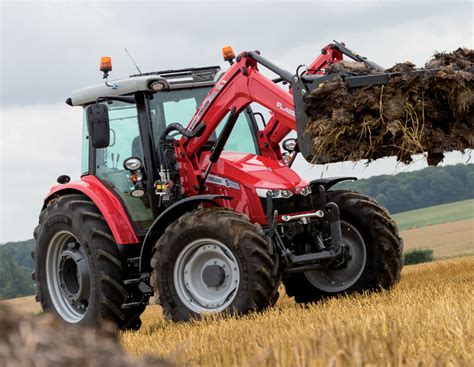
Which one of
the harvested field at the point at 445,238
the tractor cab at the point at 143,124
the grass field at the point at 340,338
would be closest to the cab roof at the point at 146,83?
the tractor cab at the point at 143,124

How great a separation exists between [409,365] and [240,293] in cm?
486

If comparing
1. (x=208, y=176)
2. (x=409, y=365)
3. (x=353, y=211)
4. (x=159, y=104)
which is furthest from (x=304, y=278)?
(x=409, y=365)

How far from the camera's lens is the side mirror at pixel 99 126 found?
9250 millimetres

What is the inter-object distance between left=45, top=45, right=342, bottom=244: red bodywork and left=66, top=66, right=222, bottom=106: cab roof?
597mm

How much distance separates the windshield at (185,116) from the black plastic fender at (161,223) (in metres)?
0.88

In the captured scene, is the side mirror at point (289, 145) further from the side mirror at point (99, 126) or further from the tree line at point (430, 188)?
the tree line at point (430, 188)

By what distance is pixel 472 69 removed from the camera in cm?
877

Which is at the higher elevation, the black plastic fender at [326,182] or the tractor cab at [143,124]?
the tractor cab at [143,124]

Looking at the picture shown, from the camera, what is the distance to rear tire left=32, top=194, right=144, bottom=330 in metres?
9.52

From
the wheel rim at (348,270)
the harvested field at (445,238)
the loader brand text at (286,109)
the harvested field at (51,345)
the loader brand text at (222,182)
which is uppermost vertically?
the loader brand text at (286,109)

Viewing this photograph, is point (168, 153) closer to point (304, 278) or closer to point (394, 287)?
point (304, 278)

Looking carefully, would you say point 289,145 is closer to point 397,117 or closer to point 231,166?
point 231,166

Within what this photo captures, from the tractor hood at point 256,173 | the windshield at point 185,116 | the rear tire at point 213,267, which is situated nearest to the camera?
the rear tire at point 213,267

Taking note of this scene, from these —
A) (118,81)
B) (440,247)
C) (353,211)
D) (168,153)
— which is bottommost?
(440,247)
